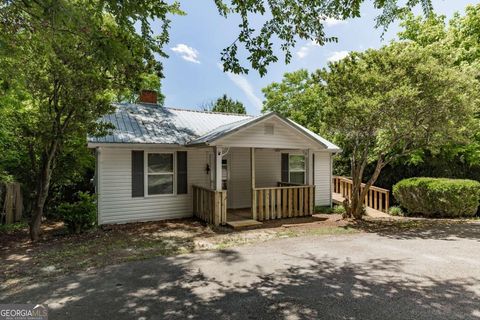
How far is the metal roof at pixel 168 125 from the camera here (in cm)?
899

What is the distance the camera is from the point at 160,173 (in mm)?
9648

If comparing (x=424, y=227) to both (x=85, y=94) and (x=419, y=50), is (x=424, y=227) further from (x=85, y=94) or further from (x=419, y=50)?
(x=85, y=94)

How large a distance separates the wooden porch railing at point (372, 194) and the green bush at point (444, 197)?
3.32 feet

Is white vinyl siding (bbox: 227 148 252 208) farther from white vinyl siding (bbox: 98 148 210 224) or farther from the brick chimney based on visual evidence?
the brick chimney

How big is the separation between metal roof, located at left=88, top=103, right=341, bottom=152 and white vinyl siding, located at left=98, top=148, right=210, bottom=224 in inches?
17.4

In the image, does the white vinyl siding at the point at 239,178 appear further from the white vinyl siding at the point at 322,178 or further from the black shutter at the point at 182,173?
the white vinyl siding at the point at 322,178

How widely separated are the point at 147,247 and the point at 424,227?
312 inches

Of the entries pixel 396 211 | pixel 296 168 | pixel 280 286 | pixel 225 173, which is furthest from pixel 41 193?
pixel 396 211

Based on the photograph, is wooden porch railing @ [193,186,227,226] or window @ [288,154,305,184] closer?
wooden porch railing @ [193,186,227,226]

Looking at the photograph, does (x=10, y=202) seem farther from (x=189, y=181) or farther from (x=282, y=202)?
(x=282, y=202)

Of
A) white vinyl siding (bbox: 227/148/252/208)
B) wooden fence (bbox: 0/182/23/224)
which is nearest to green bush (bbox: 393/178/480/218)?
white vinyl siding (bbox: 227/148/252/208)

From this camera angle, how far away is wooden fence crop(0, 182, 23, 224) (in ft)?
30.9

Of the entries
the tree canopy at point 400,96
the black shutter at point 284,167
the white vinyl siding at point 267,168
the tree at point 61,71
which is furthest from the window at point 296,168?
the tree at point 61,71

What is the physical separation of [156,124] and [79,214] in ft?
13.3
